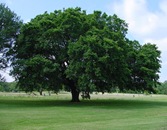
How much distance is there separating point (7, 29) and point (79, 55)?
43.7ft

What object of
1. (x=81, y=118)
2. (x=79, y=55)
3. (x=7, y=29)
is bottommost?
(x=81, y=118)

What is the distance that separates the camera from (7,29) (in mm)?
45938

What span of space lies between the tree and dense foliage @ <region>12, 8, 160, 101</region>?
2331 millimetres

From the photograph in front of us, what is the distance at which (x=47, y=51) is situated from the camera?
4319 centimetres

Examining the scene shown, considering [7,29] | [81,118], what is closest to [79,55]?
[7,29]

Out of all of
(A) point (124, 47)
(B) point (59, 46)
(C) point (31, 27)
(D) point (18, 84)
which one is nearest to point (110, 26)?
(A) point (124, 47)

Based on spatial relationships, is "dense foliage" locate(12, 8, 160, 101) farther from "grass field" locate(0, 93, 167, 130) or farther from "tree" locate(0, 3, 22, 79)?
"grass field" locate(0, 93, 167, 130)

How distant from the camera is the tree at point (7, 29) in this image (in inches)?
1805

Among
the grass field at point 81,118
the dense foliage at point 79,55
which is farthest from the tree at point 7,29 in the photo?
the grass field at point 81,118

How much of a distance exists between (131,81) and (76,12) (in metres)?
12.8

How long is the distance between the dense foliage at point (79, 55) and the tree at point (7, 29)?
2.33m

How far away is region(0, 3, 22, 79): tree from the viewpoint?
1805 inches

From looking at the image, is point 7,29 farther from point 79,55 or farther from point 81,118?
point 81,118

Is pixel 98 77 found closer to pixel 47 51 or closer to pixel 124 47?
pixel 124 47
